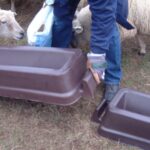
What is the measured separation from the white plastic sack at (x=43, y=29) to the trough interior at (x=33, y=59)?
188 mm

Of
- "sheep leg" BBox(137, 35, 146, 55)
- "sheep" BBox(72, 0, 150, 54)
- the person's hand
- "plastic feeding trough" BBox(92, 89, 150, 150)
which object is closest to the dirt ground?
"plastic feeding trough" BBox(92, 89, 150, 150)

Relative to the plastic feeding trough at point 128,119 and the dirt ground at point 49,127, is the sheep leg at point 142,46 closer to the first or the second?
the dirt ground at point 49,127

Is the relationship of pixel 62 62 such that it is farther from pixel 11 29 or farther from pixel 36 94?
pixel 11 29

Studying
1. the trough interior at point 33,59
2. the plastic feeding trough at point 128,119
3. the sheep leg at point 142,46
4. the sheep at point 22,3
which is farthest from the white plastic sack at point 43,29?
the sheep at point 22,3

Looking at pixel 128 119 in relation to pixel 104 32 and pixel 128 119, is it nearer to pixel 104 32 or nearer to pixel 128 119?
pixel 128 119

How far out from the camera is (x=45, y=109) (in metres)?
2.78

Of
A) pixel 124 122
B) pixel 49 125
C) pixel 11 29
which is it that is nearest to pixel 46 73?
pixel 49 125

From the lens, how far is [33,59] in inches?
111

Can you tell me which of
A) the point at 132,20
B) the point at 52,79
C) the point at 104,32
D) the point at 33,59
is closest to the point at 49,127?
the point at 52,79

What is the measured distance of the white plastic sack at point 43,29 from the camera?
2.96 meters

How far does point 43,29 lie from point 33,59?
1.08 ft

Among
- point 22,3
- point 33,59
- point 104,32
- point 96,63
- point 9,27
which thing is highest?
point 104,32

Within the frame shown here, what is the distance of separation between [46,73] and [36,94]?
184mm

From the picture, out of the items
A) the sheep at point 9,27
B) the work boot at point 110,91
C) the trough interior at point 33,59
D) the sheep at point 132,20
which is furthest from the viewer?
the sheep at point 9,27
